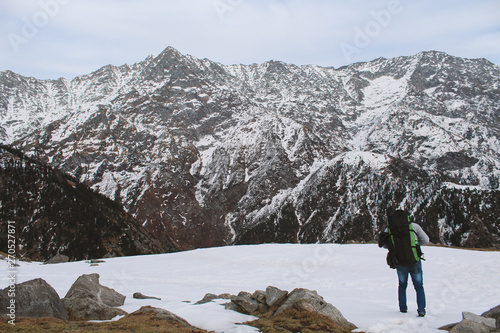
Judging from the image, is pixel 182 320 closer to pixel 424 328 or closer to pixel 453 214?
pixel 424 328

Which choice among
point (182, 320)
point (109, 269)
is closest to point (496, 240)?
point (109, 269)

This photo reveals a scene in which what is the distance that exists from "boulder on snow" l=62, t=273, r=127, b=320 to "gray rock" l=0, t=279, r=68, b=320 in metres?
0.47

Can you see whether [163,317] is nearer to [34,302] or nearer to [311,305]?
[34,302]

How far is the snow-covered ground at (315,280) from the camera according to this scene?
12.8 metres

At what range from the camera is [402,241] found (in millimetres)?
12555

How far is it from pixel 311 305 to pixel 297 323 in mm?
1453

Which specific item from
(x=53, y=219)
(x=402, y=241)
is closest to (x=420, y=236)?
(x=402, y=241)

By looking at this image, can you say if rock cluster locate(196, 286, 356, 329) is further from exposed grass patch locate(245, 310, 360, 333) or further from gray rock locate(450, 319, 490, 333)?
gray rock locate(450, 319, 490, 333)

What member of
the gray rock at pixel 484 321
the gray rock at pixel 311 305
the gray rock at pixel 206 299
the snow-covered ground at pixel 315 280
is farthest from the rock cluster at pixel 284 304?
the gray rock at pixel 484 321

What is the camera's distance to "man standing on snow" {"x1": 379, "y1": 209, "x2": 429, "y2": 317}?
1238 centimetres

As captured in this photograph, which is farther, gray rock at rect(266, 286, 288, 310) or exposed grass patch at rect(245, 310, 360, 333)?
gray rock at rect(266, 286, 288, 310)

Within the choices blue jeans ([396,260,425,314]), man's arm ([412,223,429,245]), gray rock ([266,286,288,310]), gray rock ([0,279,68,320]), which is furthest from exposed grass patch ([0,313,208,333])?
man's arm ([412,223,429,245])

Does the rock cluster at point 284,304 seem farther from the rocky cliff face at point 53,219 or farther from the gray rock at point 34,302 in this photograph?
the rocky cliff face at point 53,219

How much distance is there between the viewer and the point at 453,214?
186m
